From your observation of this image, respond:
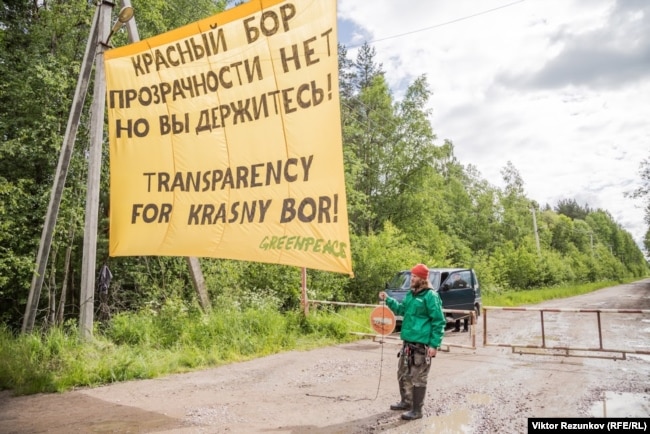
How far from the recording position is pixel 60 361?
22.8 feet

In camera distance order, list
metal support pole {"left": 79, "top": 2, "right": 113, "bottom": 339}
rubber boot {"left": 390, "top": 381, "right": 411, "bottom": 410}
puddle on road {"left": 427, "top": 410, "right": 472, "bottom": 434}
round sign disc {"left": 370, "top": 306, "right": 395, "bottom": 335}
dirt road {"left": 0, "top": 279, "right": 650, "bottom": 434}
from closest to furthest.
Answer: puddle on road {"left": 427, "top": 410, "right": 472, "bottom": 434} → dirt road {"left": 0, "top": 279, "right": 650, "bottom": 434} → rubber boot {"left": 390, "top": 381, "right": 411, "bottom": 410} → round sign disc {"left": 370, "top": 306, "right": 395, "bottom": 335} → metal support pole {"left": 79, "top": 2, "right": 113, "bottom": 339}

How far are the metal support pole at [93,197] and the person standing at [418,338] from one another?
586cm

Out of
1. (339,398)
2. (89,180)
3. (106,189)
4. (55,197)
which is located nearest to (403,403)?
(339,398)

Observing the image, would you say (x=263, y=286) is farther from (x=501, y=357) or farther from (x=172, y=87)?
(x=172, y=87)

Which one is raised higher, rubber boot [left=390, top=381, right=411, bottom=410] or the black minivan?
the black minivan

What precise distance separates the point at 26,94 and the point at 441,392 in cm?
1384

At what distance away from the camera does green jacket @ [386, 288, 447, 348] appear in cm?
511

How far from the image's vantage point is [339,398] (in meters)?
5.94

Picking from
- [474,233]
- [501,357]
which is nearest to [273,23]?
[501,357]

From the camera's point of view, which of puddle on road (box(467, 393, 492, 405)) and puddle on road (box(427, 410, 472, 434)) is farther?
puddle on road (box(467, 393, 492, 405))

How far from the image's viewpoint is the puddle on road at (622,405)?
510 cm

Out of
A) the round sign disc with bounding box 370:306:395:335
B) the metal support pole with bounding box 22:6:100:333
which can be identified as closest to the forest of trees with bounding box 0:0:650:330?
the metal support pole with bounding box 22:6:100:333

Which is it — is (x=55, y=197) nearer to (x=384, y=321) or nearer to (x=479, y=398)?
(x=384, y=321)

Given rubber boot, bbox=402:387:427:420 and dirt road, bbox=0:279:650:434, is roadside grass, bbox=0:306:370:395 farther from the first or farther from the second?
rubber boot, bbox=402:387:427:420
